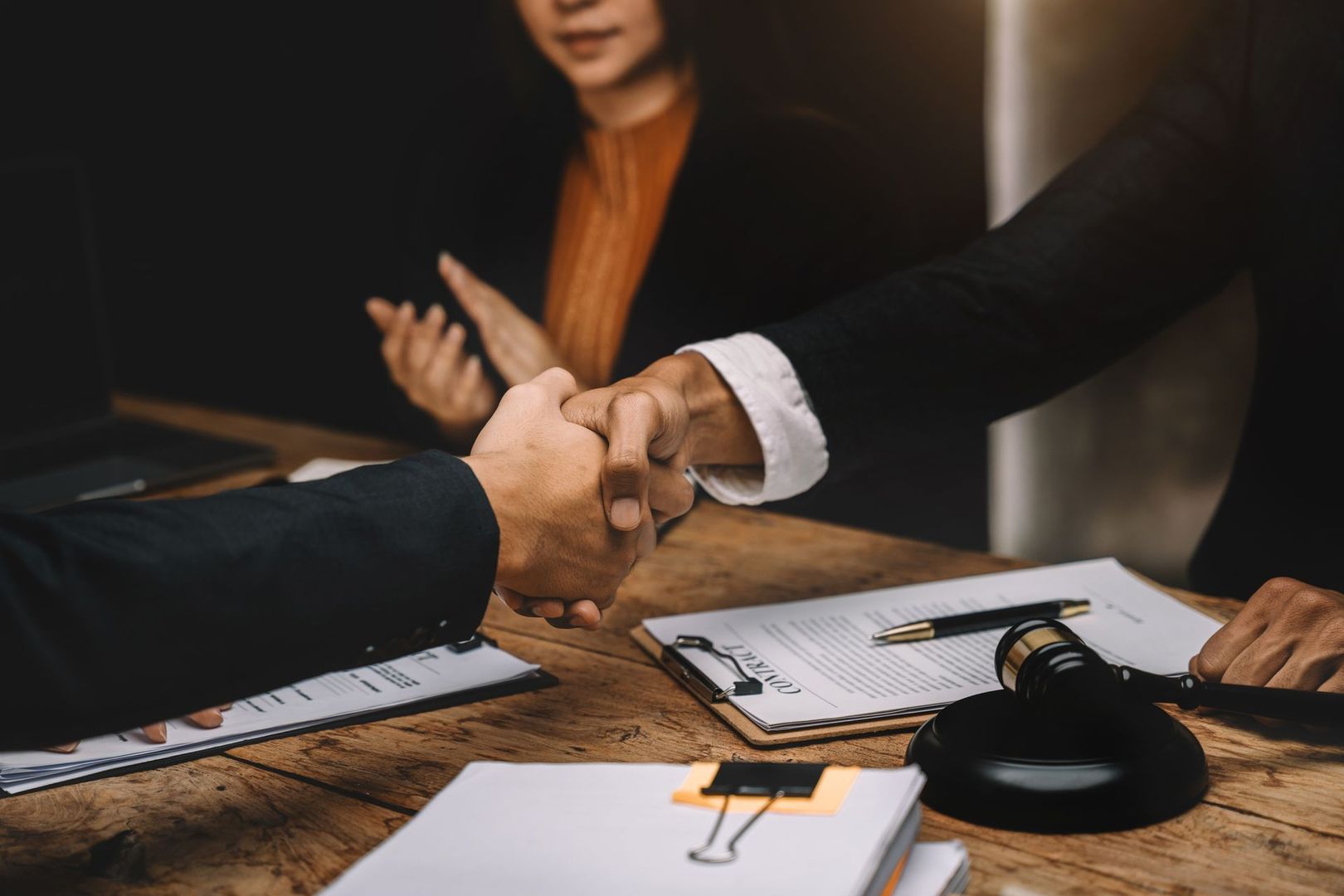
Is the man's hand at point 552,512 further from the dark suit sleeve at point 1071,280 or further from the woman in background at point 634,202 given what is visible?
the woman in background at point 634,202

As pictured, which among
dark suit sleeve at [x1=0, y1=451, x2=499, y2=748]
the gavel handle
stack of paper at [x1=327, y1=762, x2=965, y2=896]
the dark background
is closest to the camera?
stack of paper at [x1=327, y1=762, x2=965, y2=896]

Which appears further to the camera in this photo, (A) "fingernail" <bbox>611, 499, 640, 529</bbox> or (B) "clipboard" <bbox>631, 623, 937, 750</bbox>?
(A) "fingernail" <bbox>611, 499, 640, 529</bbox>

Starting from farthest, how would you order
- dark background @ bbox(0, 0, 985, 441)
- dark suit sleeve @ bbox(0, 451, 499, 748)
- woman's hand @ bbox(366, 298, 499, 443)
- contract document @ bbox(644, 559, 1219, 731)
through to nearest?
woman's hand @ bbox(366, 298, 499, 443) < dark background @ bbox(0, 0, 985, 441) < contract document @ bbox(644, 559, 1219, 731) < dark suit sleeve @ bbox(0, 451, 499, 748)

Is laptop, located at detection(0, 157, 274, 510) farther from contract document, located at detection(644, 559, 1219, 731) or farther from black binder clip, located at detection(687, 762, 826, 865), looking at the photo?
black binder clip, located at detection(687, 762, 826, 865)

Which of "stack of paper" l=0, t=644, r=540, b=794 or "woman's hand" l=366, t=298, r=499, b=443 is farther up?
"woman's hand" l=366, t=298, r=499, b=443

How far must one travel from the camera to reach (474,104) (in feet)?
6.47

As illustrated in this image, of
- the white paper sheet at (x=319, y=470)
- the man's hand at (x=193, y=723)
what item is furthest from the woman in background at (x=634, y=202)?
the man's hand at (x=193, y=723)

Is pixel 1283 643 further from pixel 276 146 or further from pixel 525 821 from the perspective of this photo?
pixel 276 146

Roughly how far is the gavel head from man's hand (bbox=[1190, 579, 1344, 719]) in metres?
0.18

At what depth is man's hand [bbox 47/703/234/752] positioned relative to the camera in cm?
101

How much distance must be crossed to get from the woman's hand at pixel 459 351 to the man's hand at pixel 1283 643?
1096 mm

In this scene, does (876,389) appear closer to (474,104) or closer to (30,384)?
(474,104)

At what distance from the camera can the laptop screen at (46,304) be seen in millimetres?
1999

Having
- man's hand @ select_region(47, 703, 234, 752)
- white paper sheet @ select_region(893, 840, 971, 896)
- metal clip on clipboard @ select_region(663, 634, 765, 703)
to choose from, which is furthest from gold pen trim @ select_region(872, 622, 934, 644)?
man's hand @ select_region(47, 703, 234, 752)
